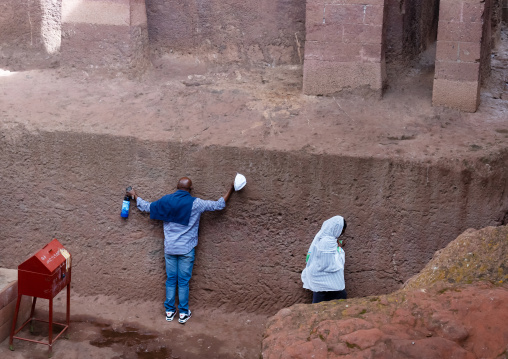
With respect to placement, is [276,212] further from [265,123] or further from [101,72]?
[101,72]

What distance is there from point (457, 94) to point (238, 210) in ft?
8.24

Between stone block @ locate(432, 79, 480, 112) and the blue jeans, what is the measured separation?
2947 millimetres

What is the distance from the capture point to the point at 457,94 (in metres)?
6.28

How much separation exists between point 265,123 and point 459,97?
6.51 ft

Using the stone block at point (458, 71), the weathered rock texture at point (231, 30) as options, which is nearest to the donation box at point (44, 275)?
the weathered rock texture at point (231, 30)

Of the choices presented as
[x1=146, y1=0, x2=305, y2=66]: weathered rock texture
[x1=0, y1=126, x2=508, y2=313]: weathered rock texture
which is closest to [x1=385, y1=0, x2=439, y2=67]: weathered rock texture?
[x1=146, y1=0, x2=305, y2=66]: weathered rock texture

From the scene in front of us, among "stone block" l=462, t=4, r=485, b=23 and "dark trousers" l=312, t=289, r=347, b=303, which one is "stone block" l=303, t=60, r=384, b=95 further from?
"dark trousers" l=312, t=289, r=347, b=303

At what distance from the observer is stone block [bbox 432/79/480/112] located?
6227 millimetres

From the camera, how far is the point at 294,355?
321 cm

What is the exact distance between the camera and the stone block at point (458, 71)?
20.4 feet

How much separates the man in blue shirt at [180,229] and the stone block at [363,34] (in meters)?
2.06

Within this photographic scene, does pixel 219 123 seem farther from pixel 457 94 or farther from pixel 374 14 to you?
pixel 457 94

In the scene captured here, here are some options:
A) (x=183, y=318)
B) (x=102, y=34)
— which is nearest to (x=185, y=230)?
(x=183, y=318)

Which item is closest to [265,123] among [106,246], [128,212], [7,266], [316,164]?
[316,164]
